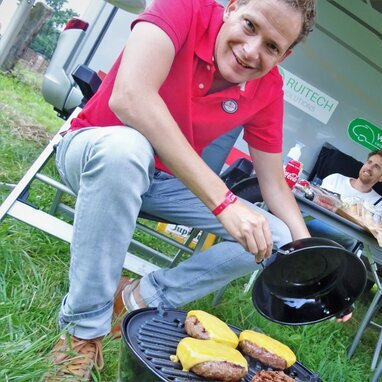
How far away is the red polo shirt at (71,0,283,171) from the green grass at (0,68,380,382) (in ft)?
2.03

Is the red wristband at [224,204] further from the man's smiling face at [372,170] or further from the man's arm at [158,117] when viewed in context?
the man's smiling face at [372,170]

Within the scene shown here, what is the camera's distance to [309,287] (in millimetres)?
1393

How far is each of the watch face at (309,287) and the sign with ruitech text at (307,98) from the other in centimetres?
280

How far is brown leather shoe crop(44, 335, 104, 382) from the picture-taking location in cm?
117

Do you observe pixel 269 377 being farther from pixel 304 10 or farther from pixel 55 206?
pixel 55 206

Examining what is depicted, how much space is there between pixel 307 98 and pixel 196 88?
2691mm

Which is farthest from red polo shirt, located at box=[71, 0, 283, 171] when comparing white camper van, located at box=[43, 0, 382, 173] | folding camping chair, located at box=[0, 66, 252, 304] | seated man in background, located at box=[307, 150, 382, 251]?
seated man in background, located at box=[307, 150, 382, 251]

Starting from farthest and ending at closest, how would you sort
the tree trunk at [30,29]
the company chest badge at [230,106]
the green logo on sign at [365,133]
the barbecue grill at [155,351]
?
1. the tree trunk at [30,29]
2. the green logo on sign at [365,133]
3. the company chest badge at [230,106]
4. the barbecue grill at [155,351]

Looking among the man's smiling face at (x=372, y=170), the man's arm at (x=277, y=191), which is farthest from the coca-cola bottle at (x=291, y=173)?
the man's smiling face at (x=372, y=170)

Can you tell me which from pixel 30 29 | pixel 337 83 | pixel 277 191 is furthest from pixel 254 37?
pixel 30 29

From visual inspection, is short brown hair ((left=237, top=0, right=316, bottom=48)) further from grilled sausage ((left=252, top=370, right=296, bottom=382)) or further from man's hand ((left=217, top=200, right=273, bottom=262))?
Answer: grilled sausage ((left=252, top=370, right=296, bottom=382))

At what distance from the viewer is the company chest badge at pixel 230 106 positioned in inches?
64.6

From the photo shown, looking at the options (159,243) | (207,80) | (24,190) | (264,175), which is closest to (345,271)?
(264,175)

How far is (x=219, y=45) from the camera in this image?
1467mm
